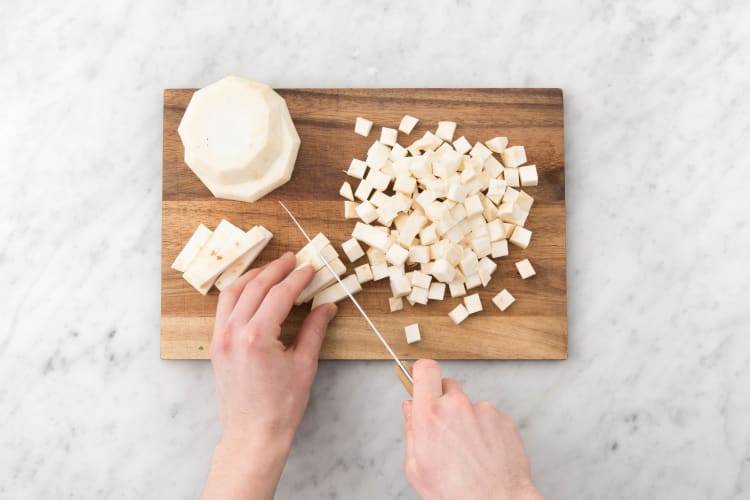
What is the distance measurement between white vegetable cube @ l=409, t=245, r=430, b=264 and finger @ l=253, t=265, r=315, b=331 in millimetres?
281

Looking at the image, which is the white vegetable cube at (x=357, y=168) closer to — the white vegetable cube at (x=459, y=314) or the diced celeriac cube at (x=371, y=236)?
the diced celeriac cube at (x=371, y=236)

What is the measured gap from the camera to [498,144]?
164 centimetres

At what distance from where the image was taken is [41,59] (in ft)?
5.77

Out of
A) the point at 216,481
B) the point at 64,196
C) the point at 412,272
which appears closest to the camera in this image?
the point at 216,481

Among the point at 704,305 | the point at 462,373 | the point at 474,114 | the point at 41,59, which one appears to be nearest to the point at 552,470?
the point at 462,373

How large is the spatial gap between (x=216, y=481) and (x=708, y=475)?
1295mm

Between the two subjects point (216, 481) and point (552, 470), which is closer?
point (216, 481)

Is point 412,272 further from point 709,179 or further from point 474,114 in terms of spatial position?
point 709,179

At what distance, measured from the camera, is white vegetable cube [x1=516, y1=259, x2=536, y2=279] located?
64.3 inches

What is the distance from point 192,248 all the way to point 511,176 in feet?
2.81

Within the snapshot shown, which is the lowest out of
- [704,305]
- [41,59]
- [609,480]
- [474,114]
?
[609,480]

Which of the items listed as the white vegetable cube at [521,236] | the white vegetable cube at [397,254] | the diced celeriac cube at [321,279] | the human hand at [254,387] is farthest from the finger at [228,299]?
the white vegetable cube at [521,236]

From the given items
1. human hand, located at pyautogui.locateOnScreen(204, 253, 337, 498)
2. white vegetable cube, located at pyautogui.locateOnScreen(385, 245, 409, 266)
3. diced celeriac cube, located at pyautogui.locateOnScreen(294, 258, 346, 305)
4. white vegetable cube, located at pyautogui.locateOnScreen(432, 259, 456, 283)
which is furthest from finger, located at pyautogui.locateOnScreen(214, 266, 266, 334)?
white vegetable cube, located at pyautogui.locateOnScreen(432, 259, 456, 283)

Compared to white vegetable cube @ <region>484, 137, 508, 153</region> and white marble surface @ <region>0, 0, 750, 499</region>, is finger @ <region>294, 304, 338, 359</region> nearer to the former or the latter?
white marble surface @ <region>0, 0, 750, 499</region>
